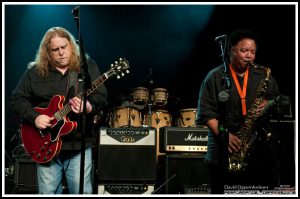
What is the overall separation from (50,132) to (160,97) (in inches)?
153

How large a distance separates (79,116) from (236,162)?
1644 millimetres

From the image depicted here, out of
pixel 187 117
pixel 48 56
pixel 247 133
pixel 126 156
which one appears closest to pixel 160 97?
pixel 187 117

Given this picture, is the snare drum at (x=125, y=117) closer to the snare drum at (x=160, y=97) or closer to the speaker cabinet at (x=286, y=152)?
the snare drum at (x=160, y=97)

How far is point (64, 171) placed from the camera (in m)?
3.99

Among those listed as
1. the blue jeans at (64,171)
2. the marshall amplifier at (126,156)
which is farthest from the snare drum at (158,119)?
the blue jeans at (64,171)

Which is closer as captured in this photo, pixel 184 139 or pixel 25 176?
pixel 184 139

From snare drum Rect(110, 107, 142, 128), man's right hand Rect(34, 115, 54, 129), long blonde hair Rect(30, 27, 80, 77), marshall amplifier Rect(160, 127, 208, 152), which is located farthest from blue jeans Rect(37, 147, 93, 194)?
snare drum Rect(110, 107, 142, 128)

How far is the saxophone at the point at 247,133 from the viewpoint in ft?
13.1

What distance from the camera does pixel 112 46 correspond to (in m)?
8.01

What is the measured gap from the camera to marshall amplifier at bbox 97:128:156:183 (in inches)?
211

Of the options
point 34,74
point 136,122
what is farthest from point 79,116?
point 136,122

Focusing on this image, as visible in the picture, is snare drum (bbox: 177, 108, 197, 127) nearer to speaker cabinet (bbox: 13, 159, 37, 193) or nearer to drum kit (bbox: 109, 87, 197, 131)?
drum kit (bbox: 109, 87, 197, 131)

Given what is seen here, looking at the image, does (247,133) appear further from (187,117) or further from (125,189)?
(187,117)

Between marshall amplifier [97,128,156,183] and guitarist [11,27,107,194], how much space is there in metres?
1.34
